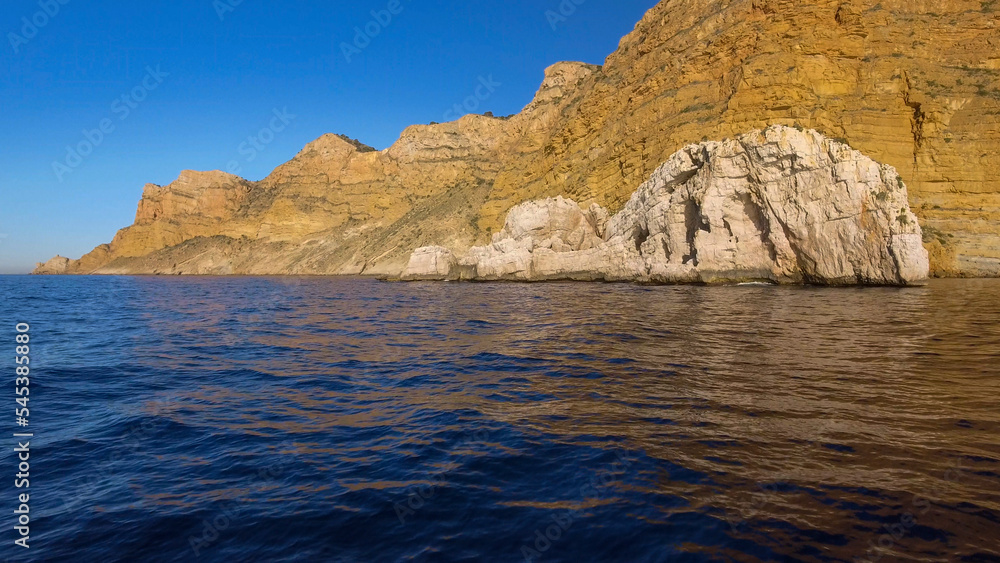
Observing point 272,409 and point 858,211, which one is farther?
point 858,211

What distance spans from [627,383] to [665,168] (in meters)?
32.1

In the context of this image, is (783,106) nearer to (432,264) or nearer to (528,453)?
(432,264)

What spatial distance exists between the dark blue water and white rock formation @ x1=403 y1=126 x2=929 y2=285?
61.1 feet

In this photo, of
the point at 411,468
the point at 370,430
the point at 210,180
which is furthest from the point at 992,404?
the point at 210,180

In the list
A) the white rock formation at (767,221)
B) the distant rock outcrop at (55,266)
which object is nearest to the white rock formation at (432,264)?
the white rock formation at (767,221)

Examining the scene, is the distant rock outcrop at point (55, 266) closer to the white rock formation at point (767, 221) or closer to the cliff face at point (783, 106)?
the cliff face at point (783, 106)

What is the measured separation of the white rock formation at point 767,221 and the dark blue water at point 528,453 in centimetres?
1863

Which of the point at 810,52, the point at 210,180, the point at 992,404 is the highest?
the point at 210,180

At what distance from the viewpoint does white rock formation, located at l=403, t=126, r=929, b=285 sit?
2753 centimetres

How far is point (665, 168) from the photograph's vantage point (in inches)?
1449

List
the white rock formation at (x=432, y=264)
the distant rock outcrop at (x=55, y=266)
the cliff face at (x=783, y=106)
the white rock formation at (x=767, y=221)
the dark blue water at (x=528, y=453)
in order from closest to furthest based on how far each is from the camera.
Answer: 1. the dark blue water at (x=528, y=453)
2. the white rock formation at (x=767, y=221)
3. the cliff face at (x=783, y=106)
4. the white rock formation at (x=432, y=264)
5. the distant rock outcrop at (x=55, y=266)

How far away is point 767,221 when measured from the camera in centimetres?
3086

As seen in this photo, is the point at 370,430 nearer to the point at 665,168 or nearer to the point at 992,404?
the point at 992,404

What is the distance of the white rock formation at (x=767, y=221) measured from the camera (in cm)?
2753
